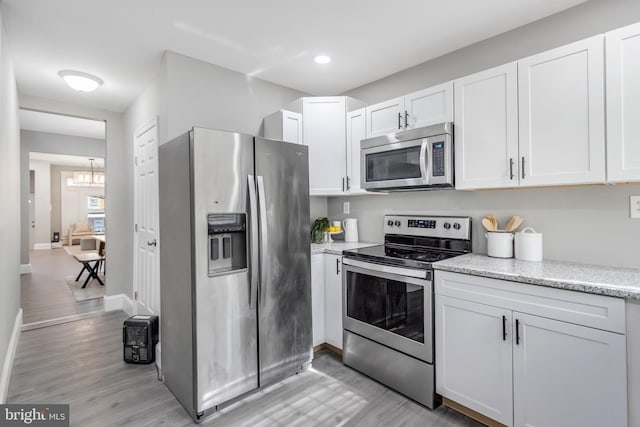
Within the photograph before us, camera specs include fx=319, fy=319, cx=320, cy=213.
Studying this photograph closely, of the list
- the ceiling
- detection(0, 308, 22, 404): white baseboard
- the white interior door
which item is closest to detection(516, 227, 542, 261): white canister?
the ceiling

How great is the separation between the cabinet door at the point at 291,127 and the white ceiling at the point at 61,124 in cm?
327

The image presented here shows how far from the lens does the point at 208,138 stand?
199 cm

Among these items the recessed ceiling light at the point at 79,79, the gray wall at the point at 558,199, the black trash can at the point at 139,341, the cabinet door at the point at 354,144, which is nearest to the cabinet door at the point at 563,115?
the gray wall at the point at 558,199

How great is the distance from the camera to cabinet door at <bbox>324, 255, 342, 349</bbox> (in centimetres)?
270

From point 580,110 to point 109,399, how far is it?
3.45m

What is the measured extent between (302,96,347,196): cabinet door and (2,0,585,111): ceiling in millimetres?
337

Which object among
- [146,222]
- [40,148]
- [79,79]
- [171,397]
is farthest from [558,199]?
[40,148]

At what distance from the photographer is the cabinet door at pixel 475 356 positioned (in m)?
1.74

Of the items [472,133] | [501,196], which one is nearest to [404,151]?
[472,133]

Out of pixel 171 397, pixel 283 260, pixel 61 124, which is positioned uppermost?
pixel 61 124

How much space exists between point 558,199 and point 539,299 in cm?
82

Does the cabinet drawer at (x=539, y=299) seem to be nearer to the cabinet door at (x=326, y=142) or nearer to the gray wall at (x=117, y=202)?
the cabinet door at (x=326, y=142)

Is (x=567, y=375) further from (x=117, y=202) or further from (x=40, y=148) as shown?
(x=40, y=148)

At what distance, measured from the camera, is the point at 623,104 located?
5.38ft
